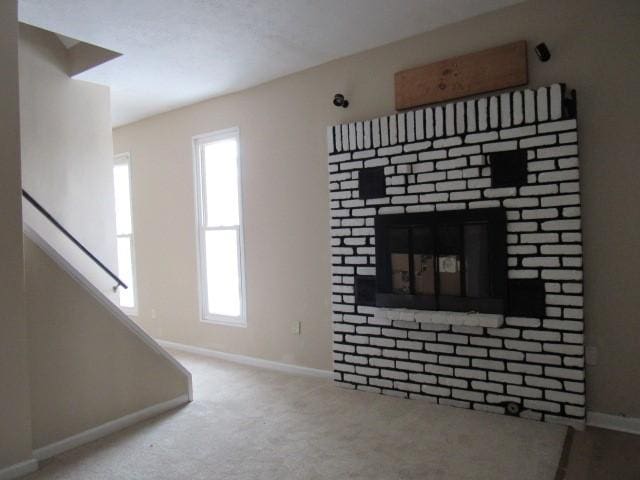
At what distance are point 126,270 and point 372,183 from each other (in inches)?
149

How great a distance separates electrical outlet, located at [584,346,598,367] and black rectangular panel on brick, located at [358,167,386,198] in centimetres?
169

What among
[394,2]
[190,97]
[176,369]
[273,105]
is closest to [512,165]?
[394,2]

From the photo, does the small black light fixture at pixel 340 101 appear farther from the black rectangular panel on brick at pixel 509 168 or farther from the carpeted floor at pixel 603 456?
the carpeted floor at pixel 603 456

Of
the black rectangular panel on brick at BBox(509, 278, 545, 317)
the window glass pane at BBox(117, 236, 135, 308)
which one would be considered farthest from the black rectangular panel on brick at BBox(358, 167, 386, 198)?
the window glass pane at BBox(117, 236, 135, 308)

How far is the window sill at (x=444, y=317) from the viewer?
297cm

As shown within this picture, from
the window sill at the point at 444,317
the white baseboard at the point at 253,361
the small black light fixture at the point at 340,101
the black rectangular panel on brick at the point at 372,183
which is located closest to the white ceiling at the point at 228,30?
the small black light fixture at the point at 340,101

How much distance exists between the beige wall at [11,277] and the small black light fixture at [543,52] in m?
3.04

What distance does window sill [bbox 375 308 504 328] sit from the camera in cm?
297

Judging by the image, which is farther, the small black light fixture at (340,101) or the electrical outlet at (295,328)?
the electrical outlet at (295,328)

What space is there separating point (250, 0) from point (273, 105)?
4.69 feet

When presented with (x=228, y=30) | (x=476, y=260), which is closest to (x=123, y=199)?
(x=228, y=30)

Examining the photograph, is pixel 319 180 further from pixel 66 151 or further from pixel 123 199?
pixel 123 199

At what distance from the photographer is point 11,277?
8.16 ft

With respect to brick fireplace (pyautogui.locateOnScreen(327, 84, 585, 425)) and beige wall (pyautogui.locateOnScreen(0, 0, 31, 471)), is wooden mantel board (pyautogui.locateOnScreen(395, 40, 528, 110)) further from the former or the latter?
beige wall (pyautogui.locateOnScreen(0, 0, 31, 471))
